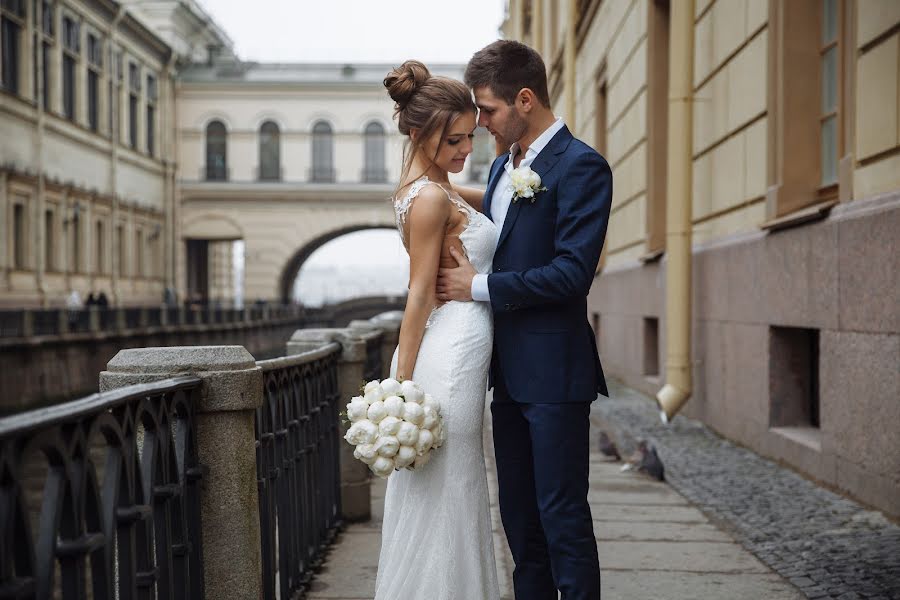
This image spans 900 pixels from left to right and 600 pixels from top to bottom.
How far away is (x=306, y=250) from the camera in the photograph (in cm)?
5006

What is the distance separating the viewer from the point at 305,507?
4797 millimetres

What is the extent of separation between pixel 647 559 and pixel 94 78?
36.0 meters

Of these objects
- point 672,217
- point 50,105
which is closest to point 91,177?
point 50,105

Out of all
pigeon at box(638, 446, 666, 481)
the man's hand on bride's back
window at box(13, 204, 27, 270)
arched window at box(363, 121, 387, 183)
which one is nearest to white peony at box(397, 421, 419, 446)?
the man's hand on bride's back

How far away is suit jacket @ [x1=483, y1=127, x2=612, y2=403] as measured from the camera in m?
3.30

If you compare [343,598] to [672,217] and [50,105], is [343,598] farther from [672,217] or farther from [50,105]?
[50,105]

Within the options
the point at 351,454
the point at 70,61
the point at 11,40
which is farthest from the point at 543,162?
the point at 70,61

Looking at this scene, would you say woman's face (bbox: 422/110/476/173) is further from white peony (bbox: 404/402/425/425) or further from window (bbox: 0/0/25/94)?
window (bbox: 0/0/25/94)

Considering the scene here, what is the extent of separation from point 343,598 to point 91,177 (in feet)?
111

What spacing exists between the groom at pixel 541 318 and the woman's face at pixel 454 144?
0.08 meters

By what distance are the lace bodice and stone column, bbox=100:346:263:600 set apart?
0.67 meters

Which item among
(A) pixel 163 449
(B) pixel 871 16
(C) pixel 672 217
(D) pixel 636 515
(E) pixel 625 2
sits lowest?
(D) pixel 636 515

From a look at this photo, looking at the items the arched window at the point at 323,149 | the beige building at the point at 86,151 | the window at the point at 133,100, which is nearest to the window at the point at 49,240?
the beige building at the point at 86,151

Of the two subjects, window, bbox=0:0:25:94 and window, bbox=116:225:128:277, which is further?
window, bbox=116:225:128:277
